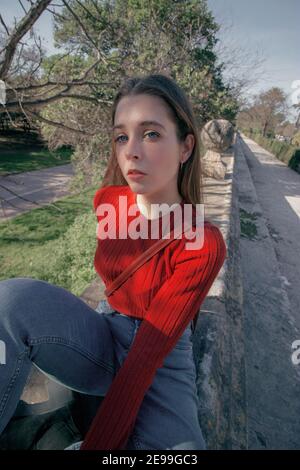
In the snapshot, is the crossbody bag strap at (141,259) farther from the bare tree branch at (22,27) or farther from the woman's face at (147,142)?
the bare tree branch at (22,27)

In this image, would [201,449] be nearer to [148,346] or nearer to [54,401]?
[148,346]

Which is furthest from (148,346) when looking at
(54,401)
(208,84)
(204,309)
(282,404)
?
(208,84)

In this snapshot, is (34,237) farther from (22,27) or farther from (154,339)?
(154,339)

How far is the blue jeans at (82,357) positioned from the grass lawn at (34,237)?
3.65 m

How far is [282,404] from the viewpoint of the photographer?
2426 millimetres

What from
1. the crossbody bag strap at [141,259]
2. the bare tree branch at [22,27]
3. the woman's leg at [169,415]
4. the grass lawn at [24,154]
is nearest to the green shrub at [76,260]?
the bare tree branch at [22,27]

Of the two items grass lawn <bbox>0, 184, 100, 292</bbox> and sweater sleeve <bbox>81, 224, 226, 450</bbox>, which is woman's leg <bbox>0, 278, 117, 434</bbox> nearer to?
sweater sleeve <bbox>81, 224, 226, 450</bbox>

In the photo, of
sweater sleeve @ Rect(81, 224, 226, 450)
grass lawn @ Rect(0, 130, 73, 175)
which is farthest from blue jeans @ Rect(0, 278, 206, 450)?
grass lawn @ Rect(0, 130, 73, 175)

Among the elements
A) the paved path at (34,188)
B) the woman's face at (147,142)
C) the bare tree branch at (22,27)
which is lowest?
the paved path at (34,188)

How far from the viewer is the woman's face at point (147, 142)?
1270 mm

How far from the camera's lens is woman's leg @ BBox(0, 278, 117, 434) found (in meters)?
1.02

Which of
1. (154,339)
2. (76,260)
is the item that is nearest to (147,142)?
(154,339)

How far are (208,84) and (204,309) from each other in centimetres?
788

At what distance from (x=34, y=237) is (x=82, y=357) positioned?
6684mm
